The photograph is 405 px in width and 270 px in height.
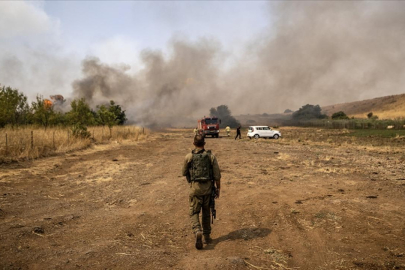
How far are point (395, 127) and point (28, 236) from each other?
5754 centimetres

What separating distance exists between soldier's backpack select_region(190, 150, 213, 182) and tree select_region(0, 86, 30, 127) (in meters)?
19.2

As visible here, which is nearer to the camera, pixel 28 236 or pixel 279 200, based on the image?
pixel 28 236

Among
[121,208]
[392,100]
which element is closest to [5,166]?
[121,208]

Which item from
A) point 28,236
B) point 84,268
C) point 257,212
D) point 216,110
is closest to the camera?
point 84,268

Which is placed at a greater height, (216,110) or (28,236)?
(216,110)

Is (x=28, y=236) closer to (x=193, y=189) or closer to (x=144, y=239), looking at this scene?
(x=144, y=239)

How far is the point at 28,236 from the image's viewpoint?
529 cm

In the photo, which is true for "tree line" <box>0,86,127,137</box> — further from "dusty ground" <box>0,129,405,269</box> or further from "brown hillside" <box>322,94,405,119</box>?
"brown hillside" <box>322,94,405,119</box>

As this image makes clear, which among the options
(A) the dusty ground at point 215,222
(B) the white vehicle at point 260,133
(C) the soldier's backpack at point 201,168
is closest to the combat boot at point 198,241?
(A) the dusty ground at point 215,222

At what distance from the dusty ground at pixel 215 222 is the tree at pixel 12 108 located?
10.5m

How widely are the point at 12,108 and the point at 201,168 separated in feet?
74.0

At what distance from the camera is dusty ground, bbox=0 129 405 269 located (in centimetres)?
439

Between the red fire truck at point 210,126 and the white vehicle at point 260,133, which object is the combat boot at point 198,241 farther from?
the red fire truck at point 210,126

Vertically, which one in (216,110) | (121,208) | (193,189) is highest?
(216,110)
